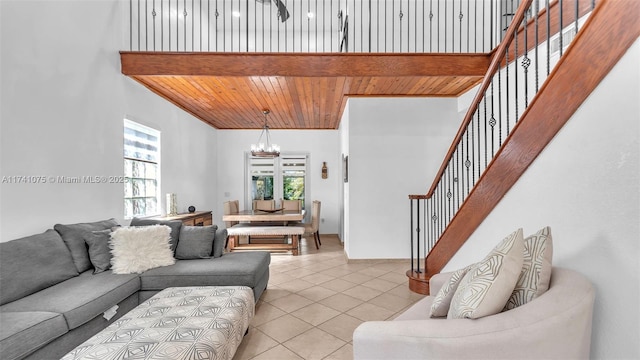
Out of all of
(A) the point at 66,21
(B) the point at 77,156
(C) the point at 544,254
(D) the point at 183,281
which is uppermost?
(A) the point at 66,21

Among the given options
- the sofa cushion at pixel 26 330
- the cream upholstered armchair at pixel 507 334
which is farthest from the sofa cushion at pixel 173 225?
the cream upholstered armchair at pixel 507 334

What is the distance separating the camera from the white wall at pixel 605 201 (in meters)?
1.17

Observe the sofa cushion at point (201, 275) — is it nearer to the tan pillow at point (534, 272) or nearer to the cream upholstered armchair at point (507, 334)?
the cream upholstered armchair at point (507, 334)

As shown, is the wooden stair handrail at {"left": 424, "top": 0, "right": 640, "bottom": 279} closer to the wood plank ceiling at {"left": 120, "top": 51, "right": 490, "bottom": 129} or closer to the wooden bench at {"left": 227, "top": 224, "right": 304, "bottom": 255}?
the wood plank ceiling at {"left": 120, "top": 51, "right": 490, "bottom": 129}

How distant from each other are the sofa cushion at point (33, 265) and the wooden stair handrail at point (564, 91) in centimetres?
342

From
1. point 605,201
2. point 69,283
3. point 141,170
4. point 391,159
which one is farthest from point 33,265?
point 391,159

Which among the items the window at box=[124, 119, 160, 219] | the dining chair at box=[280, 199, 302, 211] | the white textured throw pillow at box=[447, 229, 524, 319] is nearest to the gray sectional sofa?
the window at box=[124, 119, 160, 219]

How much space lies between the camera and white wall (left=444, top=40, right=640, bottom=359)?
3.85 ft

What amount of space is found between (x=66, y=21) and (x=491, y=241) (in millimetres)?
4410

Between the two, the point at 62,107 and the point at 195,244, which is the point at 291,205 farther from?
the point at 62,107

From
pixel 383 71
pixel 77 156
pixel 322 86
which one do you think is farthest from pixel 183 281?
pixel 383 71

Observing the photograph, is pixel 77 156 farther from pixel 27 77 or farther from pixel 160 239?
pixel 160 239

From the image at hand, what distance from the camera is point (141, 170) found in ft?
13.7

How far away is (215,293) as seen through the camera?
2232mm
